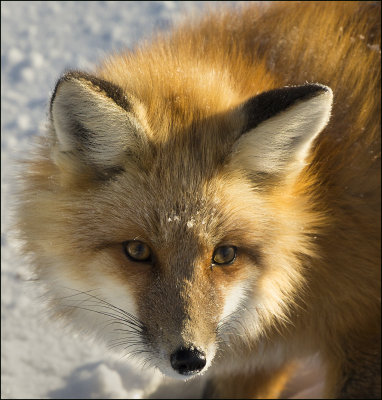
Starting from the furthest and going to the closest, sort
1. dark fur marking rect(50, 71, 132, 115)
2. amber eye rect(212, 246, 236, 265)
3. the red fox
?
amber eye rect(212, 246, 236, 265), the red fox, dark fur marking rect(50, 71, 132, 115)

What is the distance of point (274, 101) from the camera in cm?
232

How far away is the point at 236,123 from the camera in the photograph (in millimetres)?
2520

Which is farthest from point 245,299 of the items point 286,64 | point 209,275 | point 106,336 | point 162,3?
point 162,3

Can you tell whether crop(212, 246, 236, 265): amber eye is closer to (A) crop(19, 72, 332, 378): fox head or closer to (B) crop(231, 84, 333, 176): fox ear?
(A) crop(19, 72, 332, 378): fox head

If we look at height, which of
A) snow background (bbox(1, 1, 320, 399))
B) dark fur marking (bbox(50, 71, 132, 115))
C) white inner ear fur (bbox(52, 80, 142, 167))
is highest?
dark fur marking (bbox(50, 71, 132, 115))

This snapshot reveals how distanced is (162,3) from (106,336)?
4.15m

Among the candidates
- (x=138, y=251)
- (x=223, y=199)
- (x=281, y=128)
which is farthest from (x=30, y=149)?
(x=281, y=128)

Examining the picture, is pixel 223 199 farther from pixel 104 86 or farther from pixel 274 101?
pixel 104 86

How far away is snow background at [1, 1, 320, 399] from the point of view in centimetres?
397

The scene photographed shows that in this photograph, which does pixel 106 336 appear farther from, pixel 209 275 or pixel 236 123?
pixel 236 123

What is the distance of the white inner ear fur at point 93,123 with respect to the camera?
226cm

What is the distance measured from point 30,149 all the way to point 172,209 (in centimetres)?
142

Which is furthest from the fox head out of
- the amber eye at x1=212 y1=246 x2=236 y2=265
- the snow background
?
the snow background

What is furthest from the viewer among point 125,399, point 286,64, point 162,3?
point 162,3
